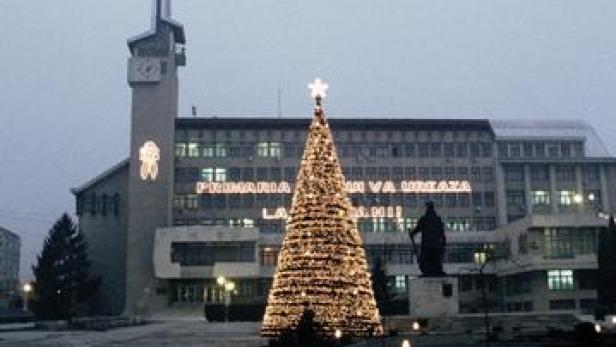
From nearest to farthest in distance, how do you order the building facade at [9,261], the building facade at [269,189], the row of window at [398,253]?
the building facade at [269,189]
the row of window at [398,253]
the building facade at [9,261]

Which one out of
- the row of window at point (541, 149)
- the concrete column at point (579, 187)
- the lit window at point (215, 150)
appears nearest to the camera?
the lit window at point (215, 150)

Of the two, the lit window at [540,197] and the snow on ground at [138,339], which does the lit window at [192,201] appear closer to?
the lit window at [540,197]

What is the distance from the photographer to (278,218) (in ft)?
293

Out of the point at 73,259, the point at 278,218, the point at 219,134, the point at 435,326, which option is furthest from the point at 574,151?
the point at 435,326

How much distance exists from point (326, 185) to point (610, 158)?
247ft

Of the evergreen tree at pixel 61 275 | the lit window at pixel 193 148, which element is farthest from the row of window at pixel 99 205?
the evergreen tree at pixel 61 275

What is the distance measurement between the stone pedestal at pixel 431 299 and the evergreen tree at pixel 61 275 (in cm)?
4346

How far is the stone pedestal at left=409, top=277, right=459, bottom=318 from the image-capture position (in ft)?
108

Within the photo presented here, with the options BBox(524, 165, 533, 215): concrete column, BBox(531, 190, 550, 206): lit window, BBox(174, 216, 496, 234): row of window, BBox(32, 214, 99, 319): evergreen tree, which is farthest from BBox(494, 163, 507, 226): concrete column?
BBox(32, 214, 99, 319): evergreen tree

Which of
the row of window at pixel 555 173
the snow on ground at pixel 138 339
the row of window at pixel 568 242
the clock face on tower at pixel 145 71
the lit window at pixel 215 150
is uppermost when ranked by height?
the clock face on tower at pixel 145 71

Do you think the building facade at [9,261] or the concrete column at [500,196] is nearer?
the concrete column at [500,196]

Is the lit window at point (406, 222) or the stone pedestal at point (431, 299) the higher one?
the lit window at point (406, 222)

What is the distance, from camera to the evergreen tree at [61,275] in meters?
70.3

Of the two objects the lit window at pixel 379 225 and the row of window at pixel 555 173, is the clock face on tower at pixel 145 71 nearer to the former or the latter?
the lit window at pixel 379 225
